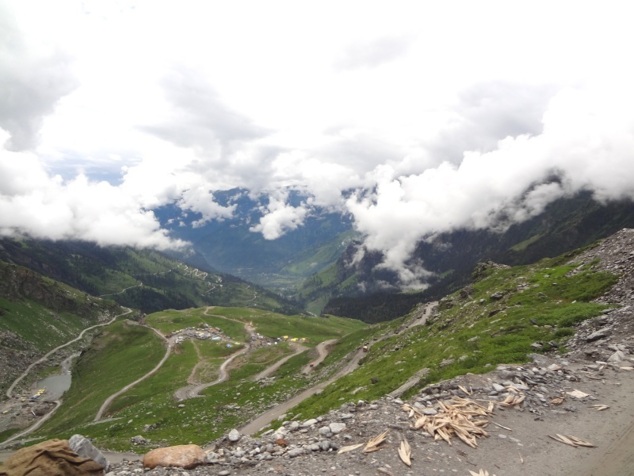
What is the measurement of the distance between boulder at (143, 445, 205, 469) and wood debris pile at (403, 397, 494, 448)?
1016 cm

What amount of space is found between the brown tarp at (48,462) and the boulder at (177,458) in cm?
234

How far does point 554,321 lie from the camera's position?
36406 mm

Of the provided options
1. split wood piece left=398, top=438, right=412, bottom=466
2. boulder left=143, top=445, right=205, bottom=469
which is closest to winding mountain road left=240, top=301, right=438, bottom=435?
boulder left=143, top=445, right=205, bottom=469

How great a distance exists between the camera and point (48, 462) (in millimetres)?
14703

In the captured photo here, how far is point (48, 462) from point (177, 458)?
5.13m

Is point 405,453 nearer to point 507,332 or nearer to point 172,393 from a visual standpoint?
point 507,332

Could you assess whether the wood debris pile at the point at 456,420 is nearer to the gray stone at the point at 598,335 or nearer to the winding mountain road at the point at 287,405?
the gray stone at the point at 598,335

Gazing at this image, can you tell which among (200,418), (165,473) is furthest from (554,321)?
(200,418)

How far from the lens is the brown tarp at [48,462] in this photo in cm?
1431

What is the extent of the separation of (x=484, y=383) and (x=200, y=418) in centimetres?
6301

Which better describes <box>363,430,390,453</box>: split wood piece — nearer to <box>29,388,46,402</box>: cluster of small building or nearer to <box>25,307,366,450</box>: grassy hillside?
<box>25,307,366,450</box>: grassy hillside

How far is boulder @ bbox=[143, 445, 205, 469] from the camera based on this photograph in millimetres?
17516

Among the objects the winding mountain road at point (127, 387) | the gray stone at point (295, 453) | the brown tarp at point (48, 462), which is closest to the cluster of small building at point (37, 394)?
the winding mountain road at point (127, 387)

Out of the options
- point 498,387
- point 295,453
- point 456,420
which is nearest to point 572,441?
point 498,387
